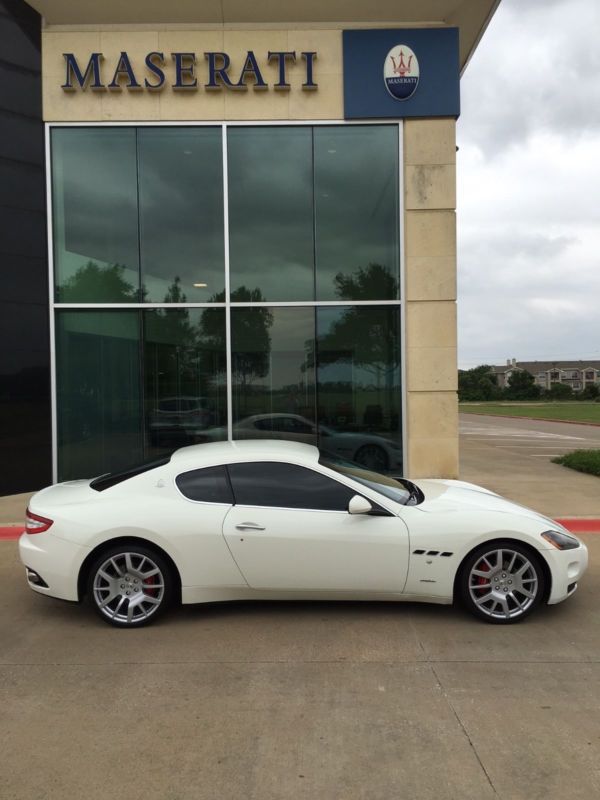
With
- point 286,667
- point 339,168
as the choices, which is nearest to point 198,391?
point 339,168

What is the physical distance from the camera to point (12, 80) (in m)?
9.95

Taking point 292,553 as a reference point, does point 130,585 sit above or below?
below

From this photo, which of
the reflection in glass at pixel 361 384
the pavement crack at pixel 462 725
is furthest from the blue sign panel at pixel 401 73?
the pavement crack at pixel 462 725

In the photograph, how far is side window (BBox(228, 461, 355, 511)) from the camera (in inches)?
173

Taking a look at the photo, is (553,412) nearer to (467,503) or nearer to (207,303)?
(207,303)

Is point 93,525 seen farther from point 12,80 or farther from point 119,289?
point 12,80

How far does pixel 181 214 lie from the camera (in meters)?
10.5

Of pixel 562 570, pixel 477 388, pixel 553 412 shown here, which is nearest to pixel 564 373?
pixel 477 388

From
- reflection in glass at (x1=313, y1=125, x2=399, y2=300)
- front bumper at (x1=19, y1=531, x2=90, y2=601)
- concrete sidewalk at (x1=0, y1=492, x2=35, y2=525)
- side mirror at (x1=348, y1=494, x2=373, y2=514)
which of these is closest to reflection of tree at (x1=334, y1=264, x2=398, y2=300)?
reflection in glass at (x1=313, y1=125, x2=399, y2=300)

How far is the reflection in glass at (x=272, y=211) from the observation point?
1050 cm

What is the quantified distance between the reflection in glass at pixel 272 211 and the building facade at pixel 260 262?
3cm

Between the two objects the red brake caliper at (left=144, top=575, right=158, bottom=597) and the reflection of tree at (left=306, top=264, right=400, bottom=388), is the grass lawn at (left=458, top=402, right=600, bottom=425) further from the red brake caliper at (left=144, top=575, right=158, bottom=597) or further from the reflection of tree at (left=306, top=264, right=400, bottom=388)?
→ the red brake caliper at (left=144, top=575, right=158, bottom=597)

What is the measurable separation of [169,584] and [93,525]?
2.31 feet

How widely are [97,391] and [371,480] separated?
7.08 metres
